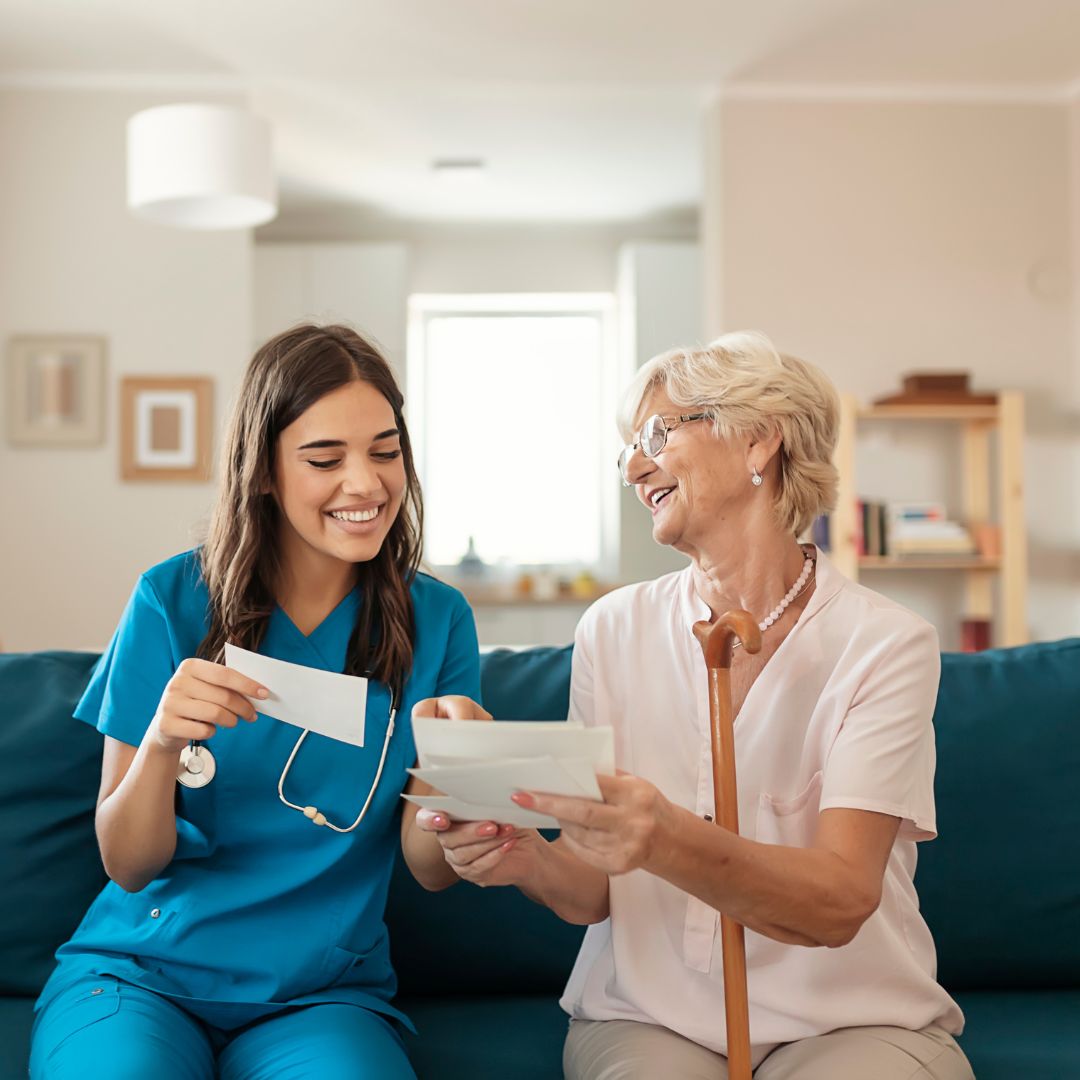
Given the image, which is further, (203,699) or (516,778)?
(203,699)

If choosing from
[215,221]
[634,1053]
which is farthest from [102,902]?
[215,221]

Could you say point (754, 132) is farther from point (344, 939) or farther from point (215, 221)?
point (344, 939)

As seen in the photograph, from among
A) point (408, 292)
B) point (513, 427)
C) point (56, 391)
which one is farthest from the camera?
point (513, 427)

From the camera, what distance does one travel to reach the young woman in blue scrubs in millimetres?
1309

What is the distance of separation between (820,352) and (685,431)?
150 inches

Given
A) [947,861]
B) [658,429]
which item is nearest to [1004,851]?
[947,861]

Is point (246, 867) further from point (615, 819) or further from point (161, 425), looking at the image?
point (161, 425)

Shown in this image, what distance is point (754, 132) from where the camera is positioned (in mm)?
5133

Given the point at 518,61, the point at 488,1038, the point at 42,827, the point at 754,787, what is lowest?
the point at 488,1038

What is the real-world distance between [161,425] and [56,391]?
444mm

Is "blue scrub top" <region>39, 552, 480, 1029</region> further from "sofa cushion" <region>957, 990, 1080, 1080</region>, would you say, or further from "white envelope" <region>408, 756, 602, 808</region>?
"sofa cushion" <region>957, 990, 1080, 1080</region>

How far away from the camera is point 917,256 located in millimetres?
5168

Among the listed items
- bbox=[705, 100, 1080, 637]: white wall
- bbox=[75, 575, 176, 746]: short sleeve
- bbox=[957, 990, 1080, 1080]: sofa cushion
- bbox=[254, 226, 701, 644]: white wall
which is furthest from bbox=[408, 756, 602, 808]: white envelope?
bbox=[254, 226, 701, 644]: white wall

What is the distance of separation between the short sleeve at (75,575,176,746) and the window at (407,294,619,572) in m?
5.68
